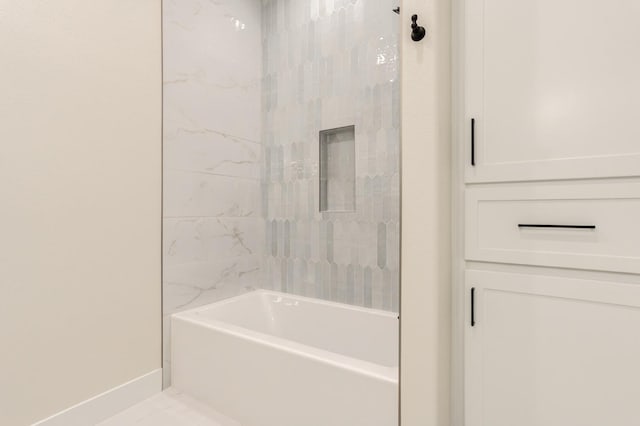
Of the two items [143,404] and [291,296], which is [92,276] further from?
[291,296]

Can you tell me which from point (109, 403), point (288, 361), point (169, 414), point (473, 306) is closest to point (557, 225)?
point (473, 306)

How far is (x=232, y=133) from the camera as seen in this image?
245 cm

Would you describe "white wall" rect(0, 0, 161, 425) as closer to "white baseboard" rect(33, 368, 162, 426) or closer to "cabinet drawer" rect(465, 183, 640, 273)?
"white baseboard" rect(33, 368, 162, 426)

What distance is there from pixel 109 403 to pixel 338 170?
6.32 ft

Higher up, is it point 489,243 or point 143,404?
point 489,243

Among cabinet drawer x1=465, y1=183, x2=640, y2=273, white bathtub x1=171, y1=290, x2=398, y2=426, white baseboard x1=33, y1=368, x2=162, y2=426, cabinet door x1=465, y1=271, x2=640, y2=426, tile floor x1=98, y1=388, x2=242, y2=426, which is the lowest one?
tile floor x1=98, y1=388, x2=242, y2=426

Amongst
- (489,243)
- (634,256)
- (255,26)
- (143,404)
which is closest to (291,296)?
(143,404)

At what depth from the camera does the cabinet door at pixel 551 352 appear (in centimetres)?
90

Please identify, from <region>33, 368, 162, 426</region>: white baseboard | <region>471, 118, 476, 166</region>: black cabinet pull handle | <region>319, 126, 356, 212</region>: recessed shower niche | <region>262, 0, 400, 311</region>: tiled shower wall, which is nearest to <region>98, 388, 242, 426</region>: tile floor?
<region>33, 368, 162, 426</region>: white baseboard

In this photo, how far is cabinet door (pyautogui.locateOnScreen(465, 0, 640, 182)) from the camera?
Answer: 895mm

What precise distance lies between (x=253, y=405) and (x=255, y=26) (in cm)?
268

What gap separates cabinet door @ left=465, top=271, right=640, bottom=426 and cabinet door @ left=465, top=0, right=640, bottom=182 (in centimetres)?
35

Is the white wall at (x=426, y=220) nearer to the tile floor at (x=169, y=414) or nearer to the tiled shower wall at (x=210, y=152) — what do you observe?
the tile floor at (x=169, y=414)

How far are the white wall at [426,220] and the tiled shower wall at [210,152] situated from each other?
1534mm
